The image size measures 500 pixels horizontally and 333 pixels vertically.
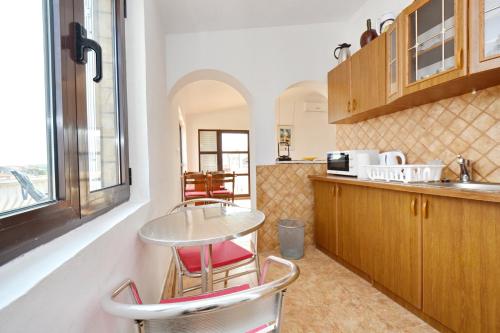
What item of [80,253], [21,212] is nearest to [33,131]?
[21,212]

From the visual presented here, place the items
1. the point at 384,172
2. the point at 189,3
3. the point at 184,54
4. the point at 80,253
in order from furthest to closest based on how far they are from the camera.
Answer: the point at 184,54 → the point at 189,3 → the point at 384,172 → the point at 80,253

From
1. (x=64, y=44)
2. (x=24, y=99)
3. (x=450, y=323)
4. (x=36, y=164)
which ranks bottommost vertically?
(x=450, y=323)

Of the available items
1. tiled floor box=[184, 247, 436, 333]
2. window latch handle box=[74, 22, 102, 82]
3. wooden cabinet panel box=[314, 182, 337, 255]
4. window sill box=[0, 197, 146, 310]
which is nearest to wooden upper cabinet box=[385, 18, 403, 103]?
wooden cabinet panel box=[314, 182, 337, 255]

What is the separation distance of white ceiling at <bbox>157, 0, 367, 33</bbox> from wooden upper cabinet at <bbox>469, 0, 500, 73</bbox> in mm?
1563

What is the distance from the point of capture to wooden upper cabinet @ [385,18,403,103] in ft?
5.80

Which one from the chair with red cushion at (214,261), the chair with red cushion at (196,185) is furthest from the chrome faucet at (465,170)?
the chair with red cushion at (196,185)

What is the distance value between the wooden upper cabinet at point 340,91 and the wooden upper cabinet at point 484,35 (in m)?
1.14

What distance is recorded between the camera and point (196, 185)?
5207 mm

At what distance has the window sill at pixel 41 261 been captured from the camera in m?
0.44

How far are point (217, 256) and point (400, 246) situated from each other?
4.19 ft

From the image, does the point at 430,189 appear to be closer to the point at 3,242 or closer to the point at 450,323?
the point at 450,323

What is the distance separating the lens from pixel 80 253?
25.2 inches

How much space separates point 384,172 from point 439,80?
0.74 m

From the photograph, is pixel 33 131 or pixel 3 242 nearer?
pixel 3 242
